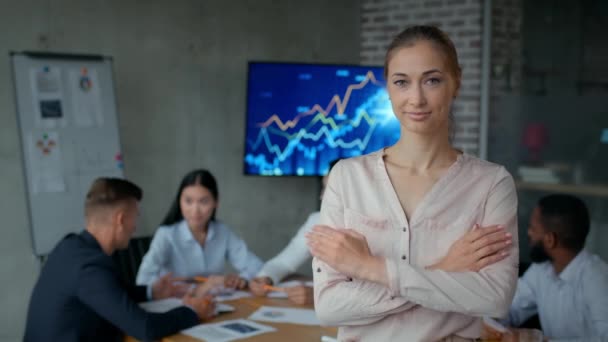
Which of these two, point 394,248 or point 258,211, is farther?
point 258,211

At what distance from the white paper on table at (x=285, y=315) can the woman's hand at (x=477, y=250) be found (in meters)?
1.22

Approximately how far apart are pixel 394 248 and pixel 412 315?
0.53 ft

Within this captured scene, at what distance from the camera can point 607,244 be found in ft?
14.4

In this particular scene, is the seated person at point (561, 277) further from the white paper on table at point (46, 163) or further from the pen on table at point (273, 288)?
the white paper on table at point (46, 163)

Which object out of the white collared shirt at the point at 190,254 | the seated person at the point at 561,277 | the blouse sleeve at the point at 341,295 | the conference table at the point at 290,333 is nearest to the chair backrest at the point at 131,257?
the white collared shirt at the point at 190,254

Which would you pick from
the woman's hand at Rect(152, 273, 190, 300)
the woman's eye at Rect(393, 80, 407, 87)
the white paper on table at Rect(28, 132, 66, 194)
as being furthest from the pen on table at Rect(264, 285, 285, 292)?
the woman's eye at Rect(393, 80, 407, 87)

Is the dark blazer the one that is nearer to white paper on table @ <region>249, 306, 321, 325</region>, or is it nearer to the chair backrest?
white paper on table @ <region>249, 306, 321, 325</region>

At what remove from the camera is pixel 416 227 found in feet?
4.82

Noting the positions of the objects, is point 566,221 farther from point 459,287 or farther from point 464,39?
point 464,39

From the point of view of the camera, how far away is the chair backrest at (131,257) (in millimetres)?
3869

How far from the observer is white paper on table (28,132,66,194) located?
3.86 metres

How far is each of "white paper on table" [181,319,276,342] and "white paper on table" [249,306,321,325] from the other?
0.31ft

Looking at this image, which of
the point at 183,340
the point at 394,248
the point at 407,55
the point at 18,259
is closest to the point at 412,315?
the point at 394,248

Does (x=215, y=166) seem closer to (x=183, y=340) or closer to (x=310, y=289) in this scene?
(x=310, y=289)
